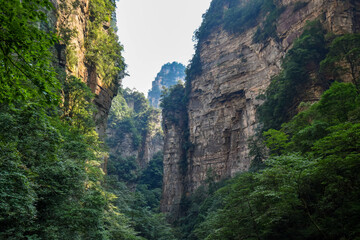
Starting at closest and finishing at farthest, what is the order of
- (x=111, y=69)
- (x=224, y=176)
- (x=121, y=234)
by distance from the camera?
1. (x=121, y=234)
2. (x=111, y=69)
3. (x=224, y=176)

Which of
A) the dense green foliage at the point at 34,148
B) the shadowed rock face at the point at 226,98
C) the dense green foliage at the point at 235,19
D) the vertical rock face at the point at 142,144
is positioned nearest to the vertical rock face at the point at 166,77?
the vertical rock face at the point at 142,144

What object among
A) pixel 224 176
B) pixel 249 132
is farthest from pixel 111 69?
pixel 224 176

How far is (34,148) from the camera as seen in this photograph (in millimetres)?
7355

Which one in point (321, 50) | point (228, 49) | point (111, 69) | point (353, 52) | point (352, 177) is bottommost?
point (352, 177)

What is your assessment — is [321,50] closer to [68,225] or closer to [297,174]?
A: [297,174]

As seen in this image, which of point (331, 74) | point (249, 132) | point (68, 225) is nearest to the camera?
point (68, 225)

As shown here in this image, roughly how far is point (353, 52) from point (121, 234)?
19.4m

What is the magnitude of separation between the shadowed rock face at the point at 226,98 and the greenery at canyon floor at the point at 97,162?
641 centimetres

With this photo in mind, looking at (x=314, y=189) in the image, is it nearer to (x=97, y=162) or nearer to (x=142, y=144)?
(x=97, y=162)

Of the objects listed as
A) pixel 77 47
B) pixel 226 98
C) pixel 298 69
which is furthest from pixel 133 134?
pixel 298 69

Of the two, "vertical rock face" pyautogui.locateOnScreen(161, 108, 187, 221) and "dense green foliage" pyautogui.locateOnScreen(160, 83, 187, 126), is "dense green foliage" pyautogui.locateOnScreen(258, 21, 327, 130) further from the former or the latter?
"dense green foliage" pyautogui.locateOnScreen(160, 83, 187, 126)

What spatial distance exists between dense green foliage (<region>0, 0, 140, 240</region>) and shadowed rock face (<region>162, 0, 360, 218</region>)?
21.4m

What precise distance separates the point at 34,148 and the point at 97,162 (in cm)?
788

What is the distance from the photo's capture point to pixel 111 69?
69.6 feet
